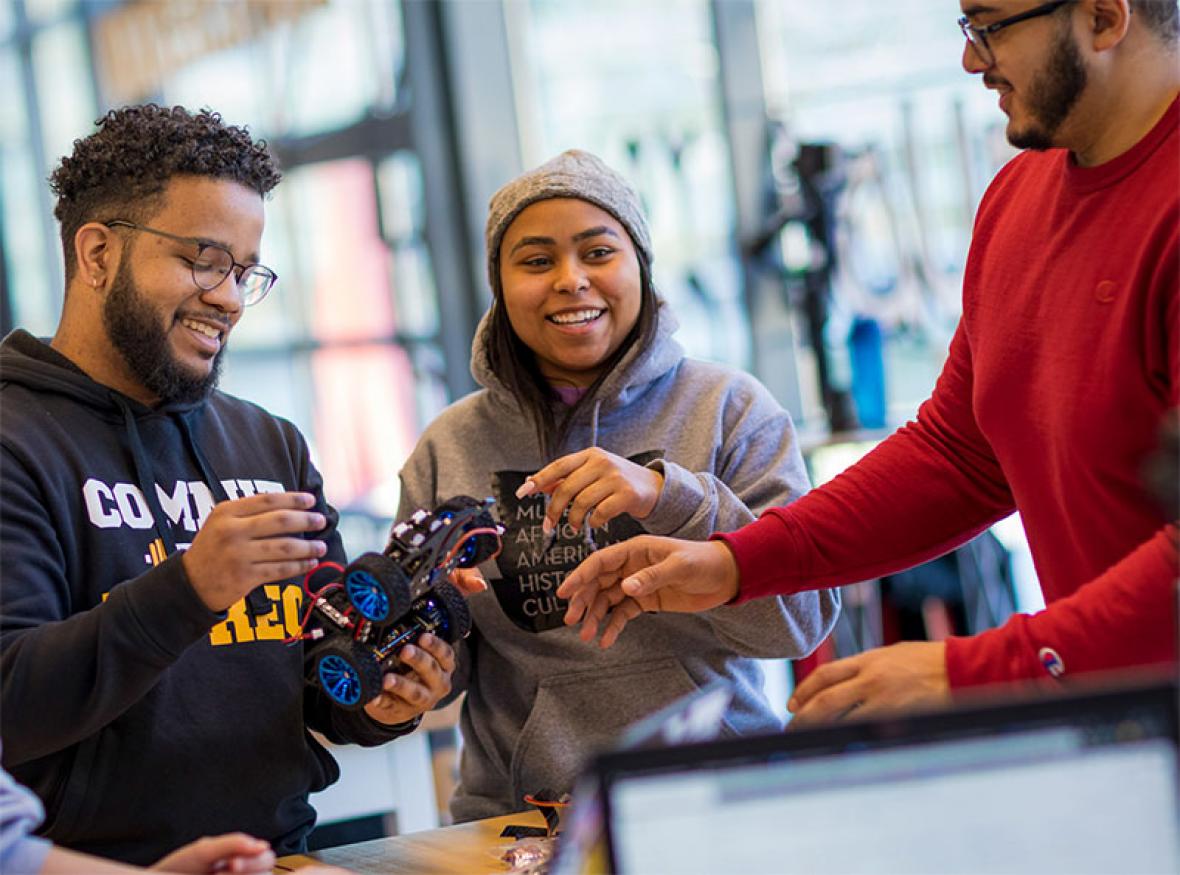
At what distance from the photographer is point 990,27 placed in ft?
4.76

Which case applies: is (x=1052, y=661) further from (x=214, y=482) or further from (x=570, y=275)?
(x=214, y=482)

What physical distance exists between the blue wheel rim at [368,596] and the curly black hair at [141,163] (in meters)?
0.70

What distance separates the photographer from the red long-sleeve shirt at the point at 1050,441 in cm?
123

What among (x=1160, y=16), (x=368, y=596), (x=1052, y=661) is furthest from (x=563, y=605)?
(x=1160, y=16)

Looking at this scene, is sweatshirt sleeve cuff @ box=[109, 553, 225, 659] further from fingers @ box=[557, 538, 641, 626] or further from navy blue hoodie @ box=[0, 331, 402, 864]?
fingers @ box=[557, 538, 641, 626]

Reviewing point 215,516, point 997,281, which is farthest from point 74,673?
point 997,281

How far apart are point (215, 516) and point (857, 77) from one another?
3.17 meters

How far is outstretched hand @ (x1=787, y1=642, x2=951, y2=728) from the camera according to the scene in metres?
1.22

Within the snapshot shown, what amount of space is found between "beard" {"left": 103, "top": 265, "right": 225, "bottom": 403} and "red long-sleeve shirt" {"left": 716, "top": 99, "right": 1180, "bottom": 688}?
2.58ft

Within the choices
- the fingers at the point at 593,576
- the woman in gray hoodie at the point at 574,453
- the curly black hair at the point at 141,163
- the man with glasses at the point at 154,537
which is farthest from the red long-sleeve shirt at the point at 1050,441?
the curly black hair at the point at 141,163

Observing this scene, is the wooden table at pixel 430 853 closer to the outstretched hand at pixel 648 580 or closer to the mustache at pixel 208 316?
the outstretched hand at pixel 648 580

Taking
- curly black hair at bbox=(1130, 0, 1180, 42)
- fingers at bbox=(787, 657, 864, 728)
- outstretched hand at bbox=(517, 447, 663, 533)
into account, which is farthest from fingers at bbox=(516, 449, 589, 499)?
curly black hair at bbox=(1130, 0, 1180, 42)

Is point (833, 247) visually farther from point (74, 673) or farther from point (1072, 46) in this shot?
point (74, 673)

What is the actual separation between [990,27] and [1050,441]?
1.42ft
